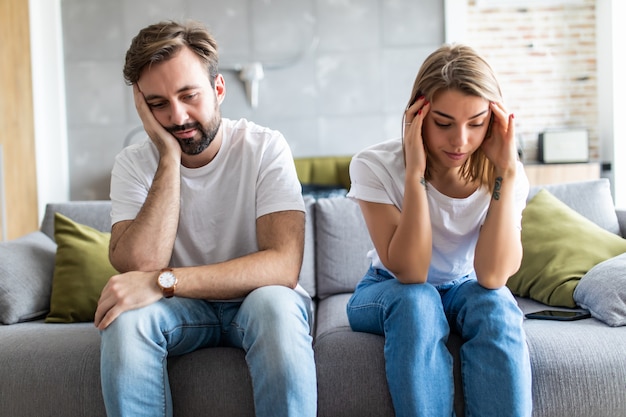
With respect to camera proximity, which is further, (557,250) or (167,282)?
(557,250)

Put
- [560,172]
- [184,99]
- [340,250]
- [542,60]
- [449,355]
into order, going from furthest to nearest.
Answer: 1. [542,60]
2. [560,172]
3. [340,250]
4. [184,99]
5. [449,355]

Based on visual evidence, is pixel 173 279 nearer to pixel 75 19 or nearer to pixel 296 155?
pixel 296 155

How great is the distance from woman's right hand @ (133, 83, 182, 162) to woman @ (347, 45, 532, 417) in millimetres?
526

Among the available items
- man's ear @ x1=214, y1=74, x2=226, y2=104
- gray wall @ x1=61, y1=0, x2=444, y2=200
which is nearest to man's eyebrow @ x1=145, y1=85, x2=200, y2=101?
man's ear @ x1=214, y1=74, x2=226, y2=104

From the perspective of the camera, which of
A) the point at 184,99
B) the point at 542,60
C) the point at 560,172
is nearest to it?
the point at 184,99

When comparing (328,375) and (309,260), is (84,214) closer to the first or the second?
(309,260)

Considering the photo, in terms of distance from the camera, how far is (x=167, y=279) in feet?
5.76

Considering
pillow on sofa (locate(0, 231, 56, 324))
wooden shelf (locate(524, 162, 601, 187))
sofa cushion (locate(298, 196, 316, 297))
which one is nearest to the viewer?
pillow on sofa (locate(0, 231, 56, 324))

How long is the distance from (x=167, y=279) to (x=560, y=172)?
154 inches

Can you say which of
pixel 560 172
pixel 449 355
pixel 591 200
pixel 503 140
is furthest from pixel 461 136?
pixel 560 172

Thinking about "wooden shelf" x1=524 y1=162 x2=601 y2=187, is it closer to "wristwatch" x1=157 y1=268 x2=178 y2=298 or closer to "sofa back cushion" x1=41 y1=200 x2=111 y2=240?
"sofa back cushion" x1=41 y1=200 x2=111 y2=240

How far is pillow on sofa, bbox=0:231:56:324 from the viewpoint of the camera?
7.23ft

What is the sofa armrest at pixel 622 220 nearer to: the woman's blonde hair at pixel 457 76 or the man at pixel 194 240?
the woman's blonde hair at pixel 457 76

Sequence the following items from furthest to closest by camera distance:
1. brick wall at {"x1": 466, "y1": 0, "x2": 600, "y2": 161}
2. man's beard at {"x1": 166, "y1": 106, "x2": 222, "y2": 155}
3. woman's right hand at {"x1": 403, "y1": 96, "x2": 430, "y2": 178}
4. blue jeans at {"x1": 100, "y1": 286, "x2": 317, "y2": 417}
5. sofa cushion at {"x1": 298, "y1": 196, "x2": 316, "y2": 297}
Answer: brick wall at {"x1": 466, "y1": 0, "x2": 600, "y2": 161} → sofa cushion at {"x1": 298, "y1": 196, "x2": 316, "y2": 297} → man's beard at {"x1": 166, "y1": 106, "x2": 222, "y2": 155} → woman's right hand at {"x1": 403, "y1": 96, "x2": 430, "y2": 178} → blue jeans at {"x1": 100, "y1": 286, "x2": 317, "y2": 417}
